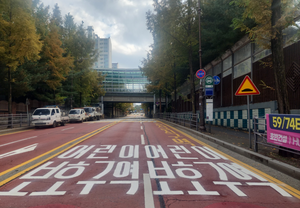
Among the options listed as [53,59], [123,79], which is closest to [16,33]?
[53,59]

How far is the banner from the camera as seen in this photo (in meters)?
4.95

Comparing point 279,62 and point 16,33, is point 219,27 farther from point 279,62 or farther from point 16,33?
point 16,33

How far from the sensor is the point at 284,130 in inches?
212

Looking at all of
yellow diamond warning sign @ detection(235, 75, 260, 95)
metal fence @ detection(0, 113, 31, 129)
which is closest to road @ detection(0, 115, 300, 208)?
yellow diamond warning sign @ detection(235, 75, 260, 95)

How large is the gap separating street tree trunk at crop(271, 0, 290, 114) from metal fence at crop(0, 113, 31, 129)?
17337mm

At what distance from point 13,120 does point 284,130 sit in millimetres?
17644

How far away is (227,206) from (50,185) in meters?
3.33

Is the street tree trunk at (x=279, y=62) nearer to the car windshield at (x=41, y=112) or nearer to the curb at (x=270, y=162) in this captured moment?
the curb at (x=270, y=162)

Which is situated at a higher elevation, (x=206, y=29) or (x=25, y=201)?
(x=206, y=29)

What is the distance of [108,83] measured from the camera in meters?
62.7

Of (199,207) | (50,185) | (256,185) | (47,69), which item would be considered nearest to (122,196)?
(199,207)

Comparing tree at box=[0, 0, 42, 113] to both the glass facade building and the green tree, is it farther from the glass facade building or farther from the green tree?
the glass facade building

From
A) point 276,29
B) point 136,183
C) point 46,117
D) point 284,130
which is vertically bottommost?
point 136,183

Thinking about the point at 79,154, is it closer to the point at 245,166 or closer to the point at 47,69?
the point at 245,166
